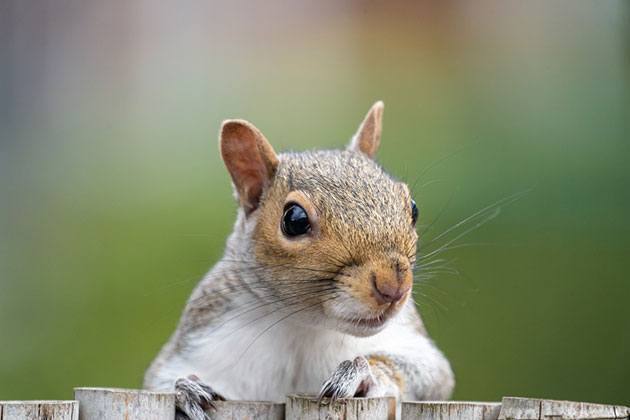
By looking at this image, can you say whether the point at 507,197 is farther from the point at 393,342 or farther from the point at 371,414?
the point at 371,414

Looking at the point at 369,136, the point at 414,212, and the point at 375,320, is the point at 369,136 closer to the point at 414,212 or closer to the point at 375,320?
the point at 414,212

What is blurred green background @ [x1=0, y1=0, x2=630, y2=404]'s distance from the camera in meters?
4.27

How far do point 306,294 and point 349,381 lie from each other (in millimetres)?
217

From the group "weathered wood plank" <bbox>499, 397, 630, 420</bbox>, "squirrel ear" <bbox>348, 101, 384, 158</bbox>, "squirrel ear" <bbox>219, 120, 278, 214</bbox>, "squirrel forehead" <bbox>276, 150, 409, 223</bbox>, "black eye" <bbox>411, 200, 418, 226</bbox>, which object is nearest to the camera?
"weathered wood plank" <bbox>499, 397, 630, 420</bbox>

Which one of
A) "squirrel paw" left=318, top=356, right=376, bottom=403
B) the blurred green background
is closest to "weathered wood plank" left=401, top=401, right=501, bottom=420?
"squirrel paw" left=318, top=356, right=376, bottom=403

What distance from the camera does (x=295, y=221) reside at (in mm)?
2279

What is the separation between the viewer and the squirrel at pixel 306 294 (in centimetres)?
213

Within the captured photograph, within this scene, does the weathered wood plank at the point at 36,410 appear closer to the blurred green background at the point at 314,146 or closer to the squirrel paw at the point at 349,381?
A: the squirrel paw at the point at 349,381

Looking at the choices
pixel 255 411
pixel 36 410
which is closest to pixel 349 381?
pixel 255 411

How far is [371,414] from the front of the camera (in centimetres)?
192

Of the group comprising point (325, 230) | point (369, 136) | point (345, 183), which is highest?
point (369, 136)

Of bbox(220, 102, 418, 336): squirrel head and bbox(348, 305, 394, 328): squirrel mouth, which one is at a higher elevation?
bbox(220, 102, 418, 336): squirrel head

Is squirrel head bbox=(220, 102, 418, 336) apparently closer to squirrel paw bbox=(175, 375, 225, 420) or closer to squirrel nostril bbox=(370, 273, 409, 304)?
squirrel nostril bbox=(370, 273, 409, 304)

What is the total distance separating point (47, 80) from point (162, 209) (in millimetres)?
886
